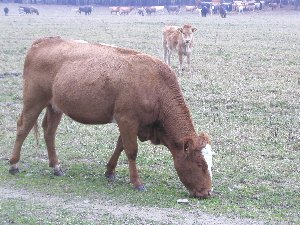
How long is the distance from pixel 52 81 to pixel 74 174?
4.22 feet

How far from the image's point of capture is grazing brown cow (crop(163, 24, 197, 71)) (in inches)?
770

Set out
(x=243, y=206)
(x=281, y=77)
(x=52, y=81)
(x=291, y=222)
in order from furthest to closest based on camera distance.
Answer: (x=281, y=77), (x=52, y=81), (x=243, y=206), (x=291, y=222)

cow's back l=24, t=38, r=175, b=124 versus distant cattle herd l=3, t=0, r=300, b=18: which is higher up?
cow's back l=24, t=38, r=175, b=124

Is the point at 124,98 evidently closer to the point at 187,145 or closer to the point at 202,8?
the point at 187,145

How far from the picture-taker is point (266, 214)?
271 inches

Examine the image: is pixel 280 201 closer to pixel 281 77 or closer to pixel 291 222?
pixel 291 222

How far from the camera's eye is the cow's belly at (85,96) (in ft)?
25.7

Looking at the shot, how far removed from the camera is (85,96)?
7934 mm

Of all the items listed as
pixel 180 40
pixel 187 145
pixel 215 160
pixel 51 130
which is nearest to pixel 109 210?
pixel 187 145

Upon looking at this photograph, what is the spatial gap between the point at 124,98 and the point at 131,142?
1.82ft

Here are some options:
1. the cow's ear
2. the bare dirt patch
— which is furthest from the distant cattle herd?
the bare dirt patch

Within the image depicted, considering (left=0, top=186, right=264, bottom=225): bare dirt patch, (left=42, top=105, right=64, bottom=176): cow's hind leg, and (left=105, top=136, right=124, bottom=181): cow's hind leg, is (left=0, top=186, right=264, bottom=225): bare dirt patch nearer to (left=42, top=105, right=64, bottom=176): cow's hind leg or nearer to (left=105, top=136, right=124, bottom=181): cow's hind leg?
(left=105, top=136, right=124, bottom=181): cow's hind leg

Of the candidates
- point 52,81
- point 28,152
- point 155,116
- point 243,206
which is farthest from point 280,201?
point 28,152

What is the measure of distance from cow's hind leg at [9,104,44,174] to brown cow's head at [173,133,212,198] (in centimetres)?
216
